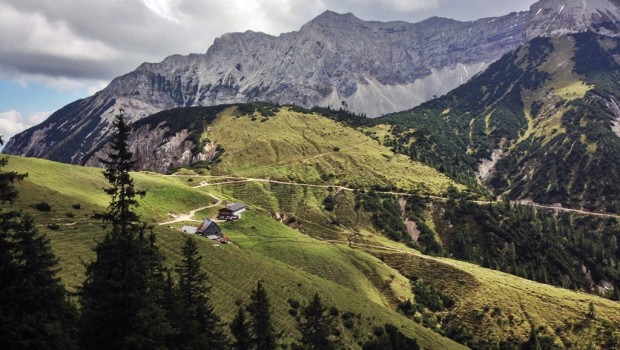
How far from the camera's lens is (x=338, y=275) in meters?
119

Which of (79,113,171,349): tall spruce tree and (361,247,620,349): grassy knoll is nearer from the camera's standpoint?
(79,113,171,349): tall spruce tree

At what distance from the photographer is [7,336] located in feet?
92.5

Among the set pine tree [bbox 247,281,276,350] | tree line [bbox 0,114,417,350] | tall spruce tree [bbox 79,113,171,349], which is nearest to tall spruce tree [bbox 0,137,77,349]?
tree line [bbox 0,114,417,350]

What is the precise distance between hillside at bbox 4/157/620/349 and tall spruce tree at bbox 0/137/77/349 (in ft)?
89.3

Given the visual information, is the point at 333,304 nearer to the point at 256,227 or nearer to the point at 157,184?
the point at 256,227

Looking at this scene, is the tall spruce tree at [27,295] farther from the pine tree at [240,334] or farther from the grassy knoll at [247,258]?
the pine tree at [240,334]

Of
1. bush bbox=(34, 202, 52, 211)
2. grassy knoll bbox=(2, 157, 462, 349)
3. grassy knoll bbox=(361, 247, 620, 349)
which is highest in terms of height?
bush bbox=(34, 202, 52, 211)

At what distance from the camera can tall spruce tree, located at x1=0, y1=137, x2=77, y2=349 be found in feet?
94.2

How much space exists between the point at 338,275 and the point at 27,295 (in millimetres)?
94318

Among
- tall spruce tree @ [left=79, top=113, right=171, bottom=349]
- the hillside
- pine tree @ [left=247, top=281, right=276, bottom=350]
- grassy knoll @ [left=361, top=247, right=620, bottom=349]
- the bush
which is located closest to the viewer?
tall spruce tree @ [left=79, top=113, right=171, bottom=349]

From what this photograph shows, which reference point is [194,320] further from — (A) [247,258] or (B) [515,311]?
(B) [515,311]

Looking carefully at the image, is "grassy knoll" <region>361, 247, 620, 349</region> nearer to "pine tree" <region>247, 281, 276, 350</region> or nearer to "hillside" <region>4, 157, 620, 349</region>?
"hillside" <region>4, 157, 620, 349</region>

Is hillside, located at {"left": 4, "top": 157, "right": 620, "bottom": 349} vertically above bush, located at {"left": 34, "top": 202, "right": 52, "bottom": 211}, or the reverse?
bush, located at {"left": 34, "top": 202, "right": 52, "bottom": 211}

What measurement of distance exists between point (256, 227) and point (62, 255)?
278 ft
